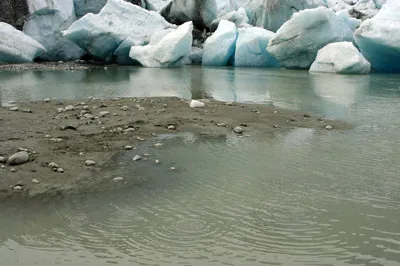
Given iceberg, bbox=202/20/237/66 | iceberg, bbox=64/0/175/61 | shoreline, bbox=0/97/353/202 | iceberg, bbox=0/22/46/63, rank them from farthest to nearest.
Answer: iceberg, bbox=202/20/237/66 → iceberg, bbox=64/0/175/61 → iceberg, bbox=0/22/46/63 → shoreline, bbox=0/97/353/202

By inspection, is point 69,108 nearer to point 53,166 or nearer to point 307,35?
point 53,166

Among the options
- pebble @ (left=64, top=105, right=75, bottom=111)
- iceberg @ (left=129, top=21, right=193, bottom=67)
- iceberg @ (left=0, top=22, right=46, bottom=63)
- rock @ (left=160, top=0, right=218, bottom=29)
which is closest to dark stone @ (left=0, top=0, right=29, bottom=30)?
iceberg @ (left=0, top=22, right=46, bottom=63)

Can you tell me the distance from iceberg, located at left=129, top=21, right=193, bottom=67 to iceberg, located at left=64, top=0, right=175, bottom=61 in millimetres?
919

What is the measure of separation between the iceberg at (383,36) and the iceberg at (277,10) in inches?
233

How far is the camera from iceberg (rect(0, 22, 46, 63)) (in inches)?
599

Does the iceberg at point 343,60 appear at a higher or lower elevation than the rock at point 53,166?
higher

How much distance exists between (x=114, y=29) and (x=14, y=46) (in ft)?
12.0

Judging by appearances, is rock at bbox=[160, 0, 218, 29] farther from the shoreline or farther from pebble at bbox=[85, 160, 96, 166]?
pebble at bbox=[85, 160, 96, 166]

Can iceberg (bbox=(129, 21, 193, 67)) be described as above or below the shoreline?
above

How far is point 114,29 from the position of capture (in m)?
16.7

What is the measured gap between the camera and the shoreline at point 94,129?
118 inches

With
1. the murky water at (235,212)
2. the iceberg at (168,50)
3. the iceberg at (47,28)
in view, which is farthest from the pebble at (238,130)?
the iceberg at (47,28)

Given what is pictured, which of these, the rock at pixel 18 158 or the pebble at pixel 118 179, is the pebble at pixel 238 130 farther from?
the rock at pixel 18 158

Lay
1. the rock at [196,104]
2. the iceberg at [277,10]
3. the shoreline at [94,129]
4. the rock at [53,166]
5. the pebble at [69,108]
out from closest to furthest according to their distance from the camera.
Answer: the shoreline at [94,129]
the rock at [53,166]
the pebble at [69,108]
the rock at [196,104]
the iceberg at [277,10]
